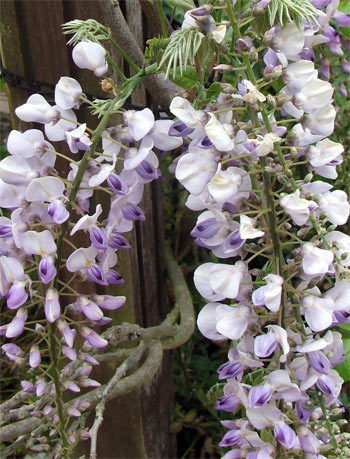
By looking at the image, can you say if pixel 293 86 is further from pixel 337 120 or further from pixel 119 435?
pixel 119 435

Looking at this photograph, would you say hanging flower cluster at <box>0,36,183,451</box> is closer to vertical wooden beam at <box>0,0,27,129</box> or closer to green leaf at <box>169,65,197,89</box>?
green leaf at <box>169,65,197,89</box>

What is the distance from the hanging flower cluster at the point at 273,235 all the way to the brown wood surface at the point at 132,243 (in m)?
0.57

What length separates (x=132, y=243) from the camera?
129cm

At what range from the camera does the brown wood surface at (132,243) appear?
1118 mm

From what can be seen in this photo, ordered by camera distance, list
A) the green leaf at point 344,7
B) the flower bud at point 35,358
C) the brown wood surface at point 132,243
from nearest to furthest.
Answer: the flower bud at point 35,358
the green leaf at point 344,7
the brown wood surface at point 132,243

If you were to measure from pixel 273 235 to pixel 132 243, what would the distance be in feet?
2.40

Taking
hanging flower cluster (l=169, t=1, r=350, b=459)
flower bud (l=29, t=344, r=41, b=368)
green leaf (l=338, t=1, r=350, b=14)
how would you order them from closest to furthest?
hanging flower cluster (l=169, t=1, r=350, b=459) → flower bud (l=29, t=344, r=41, b=368) → green leaf (l=338, t=1, r=350, b=14)

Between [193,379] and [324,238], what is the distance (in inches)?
55.2

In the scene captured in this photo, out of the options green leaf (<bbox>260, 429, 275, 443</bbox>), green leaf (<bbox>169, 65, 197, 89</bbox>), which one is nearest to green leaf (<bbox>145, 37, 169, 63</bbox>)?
green leaf (<bbox>169, 65, 197, 89</bbox>)

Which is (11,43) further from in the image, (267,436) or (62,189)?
(267,436)

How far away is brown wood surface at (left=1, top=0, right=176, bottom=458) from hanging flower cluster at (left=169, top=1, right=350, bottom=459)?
0.57m

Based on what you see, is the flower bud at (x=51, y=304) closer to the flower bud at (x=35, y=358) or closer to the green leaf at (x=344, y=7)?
the flower bud at (x=35, y=358)

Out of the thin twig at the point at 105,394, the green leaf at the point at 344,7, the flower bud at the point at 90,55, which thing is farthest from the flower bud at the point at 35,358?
the green leaf at the point at 344,7

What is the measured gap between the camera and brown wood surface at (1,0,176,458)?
3.67ft
